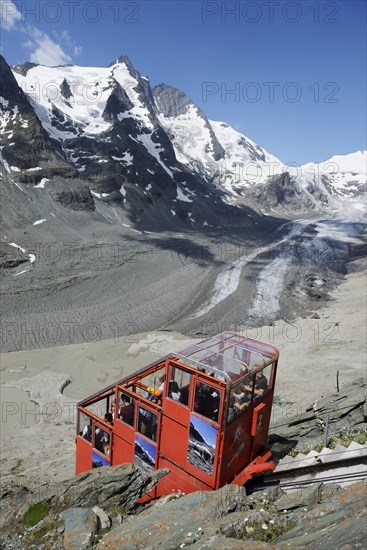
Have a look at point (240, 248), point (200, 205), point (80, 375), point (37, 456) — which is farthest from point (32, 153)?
point (37, 456)

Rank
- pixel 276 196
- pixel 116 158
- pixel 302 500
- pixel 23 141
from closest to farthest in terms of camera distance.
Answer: pixel 302 500 < pixel 23 141 < pixel 116 158 < pixel 276 196

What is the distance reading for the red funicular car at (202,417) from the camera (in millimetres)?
9531

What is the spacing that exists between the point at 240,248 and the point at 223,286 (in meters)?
25.6

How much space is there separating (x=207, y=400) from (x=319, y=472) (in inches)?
160

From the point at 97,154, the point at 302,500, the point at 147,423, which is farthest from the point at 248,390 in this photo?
the point at 97,154

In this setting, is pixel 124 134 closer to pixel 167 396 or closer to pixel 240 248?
pixel 240 248

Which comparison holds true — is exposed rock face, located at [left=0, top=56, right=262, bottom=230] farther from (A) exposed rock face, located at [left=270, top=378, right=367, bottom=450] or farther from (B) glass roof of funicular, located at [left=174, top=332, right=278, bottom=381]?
(B) glass roof of funicular, located at [left=174, top=332, right=278, bottom=381]

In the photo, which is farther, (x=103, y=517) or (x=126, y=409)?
(x=126, y=409)

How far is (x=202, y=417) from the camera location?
31.4 ft

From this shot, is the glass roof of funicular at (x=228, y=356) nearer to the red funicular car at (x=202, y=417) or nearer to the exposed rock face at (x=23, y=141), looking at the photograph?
the red funicular car at (x=202, y=417)

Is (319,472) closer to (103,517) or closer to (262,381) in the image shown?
(262,381)

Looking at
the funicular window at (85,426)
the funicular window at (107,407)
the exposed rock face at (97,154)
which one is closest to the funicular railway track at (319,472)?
the funicular window at (107,407)

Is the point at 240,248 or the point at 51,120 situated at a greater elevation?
the point at 51,120

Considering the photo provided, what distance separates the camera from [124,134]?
121 m
